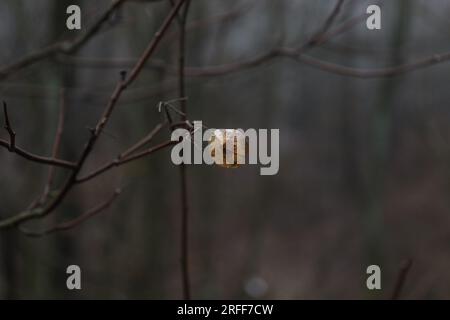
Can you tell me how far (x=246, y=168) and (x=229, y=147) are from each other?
10.8 meters

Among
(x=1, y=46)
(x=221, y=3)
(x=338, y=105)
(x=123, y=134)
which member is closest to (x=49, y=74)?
(x=1, y=46)

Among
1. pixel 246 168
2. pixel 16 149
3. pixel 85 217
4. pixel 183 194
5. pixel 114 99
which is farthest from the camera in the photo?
pixel 246 168

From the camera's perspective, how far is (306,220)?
13.5 m

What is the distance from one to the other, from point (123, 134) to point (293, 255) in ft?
20.7

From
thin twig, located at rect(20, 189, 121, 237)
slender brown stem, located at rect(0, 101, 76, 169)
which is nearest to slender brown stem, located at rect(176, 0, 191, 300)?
thin twig, located at rect(20, 189, 121, 237)

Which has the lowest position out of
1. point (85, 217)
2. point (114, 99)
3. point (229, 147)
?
point (85, 217)

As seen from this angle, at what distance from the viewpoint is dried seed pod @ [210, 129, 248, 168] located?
1.16 metres

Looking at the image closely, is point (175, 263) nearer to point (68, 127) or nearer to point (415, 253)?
point (68, 127)

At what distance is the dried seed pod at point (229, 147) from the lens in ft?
3.79

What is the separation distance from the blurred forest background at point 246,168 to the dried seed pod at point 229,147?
2.90 feet

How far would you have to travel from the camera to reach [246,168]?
39.2ft

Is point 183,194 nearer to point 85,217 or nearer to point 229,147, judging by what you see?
point 85,217

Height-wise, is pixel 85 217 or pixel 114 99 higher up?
pixel 114 99

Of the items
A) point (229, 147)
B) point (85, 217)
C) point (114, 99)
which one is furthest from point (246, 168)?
point (229, 147)
